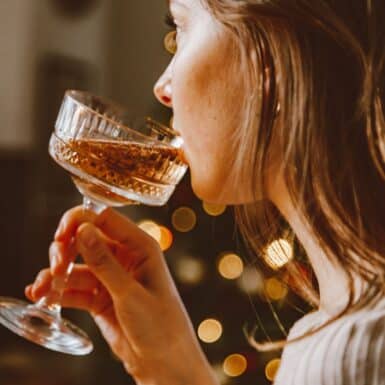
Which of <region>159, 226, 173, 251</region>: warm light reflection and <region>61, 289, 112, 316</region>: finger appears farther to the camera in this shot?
<region>159, 226, 173, 251</region>: warm light reflection

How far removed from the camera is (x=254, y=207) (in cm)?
95

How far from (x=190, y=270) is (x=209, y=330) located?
0.13 metres

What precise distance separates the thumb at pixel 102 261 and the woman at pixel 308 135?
0.53 ft

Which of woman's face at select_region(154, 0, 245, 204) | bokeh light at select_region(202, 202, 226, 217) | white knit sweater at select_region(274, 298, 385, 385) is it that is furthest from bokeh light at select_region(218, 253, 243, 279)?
white knit sweater at select_region(274, 298, 385, 385)

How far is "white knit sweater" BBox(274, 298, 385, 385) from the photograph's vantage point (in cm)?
67

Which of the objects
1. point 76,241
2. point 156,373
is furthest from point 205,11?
point 156,373

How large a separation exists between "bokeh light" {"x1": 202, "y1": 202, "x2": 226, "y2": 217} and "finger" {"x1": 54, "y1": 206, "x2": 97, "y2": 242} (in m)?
0.50

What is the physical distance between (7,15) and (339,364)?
142 centimetres

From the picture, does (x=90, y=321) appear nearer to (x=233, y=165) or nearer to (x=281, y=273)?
(x=281, y=273)

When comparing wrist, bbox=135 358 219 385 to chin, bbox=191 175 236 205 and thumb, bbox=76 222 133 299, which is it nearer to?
thumb, bbox=76 222 133 299

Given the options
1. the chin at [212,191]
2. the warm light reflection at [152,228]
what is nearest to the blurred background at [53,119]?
the warm light reflection at [152,228]

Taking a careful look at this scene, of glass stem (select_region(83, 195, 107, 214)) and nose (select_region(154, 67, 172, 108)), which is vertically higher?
nose (select_region(154, 67, 172, 108))

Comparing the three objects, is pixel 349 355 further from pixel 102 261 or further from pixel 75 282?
pixel 75 282

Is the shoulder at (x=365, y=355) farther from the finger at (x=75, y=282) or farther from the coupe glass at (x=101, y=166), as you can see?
the finger at (x=75, y=282)
